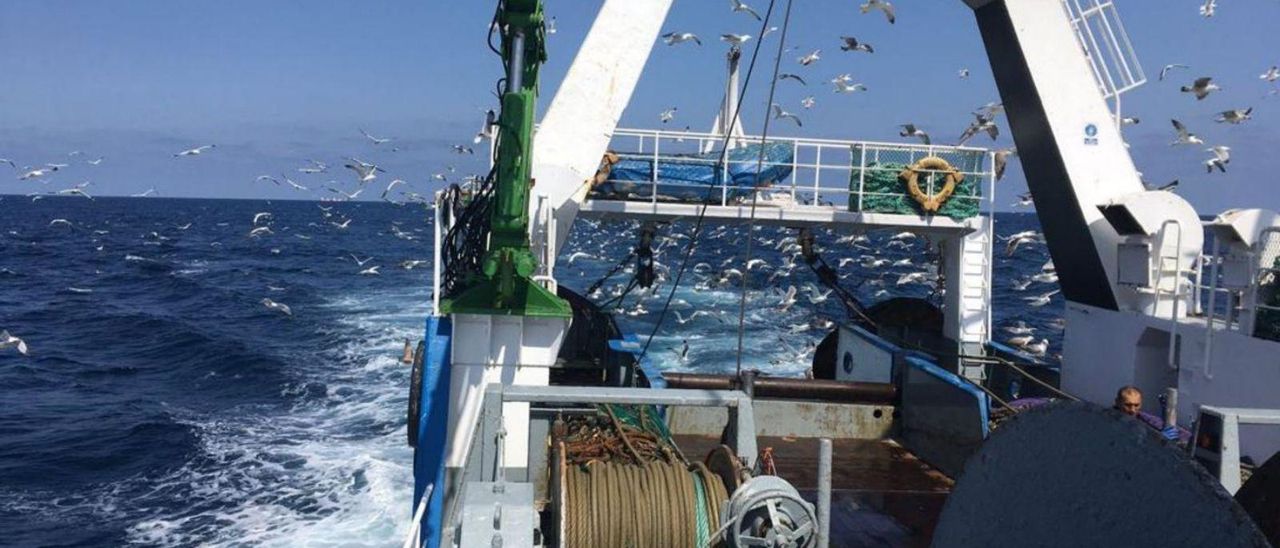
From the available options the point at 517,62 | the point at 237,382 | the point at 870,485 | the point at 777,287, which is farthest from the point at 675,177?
the point at 777,287

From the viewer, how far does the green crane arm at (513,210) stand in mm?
8047

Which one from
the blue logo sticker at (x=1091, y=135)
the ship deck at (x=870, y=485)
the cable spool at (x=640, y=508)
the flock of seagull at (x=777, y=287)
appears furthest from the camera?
the flock of seagull at (x=777, y=287)

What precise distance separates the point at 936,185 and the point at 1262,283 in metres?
4.41

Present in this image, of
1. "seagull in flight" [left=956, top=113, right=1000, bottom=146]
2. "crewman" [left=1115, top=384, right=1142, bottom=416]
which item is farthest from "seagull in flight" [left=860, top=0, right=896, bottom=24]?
"crewman" [left=1115, top=384, right=1142, bottom=416]

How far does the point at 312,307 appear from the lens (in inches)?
1412

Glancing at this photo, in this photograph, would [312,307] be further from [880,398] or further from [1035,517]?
[1035,517]

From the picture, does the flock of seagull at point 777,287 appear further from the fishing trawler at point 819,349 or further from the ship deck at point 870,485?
the ship deck at point 870,485

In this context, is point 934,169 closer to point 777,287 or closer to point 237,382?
point 237,382

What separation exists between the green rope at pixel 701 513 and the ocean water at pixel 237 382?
8945 millimetres

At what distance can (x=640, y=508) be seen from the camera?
5.29 metres

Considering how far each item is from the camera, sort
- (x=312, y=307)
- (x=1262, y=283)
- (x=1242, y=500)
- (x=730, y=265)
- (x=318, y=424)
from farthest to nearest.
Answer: (x=730, y=265) < (x=312, y=307) < (x=318, y=424) < (x=1262, y=283) < (x=1242, y=500)

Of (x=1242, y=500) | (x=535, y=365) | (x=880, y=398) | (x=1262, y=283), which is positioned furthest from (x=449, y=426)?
(x=1262, y=283)

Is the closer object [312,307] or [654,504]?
[654,504]

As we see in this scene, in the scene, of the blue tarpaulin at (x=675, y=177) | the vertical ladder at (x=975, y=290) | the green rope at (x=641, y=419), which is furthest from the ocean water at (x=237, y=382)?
the green rope at (x=641, y=419)
